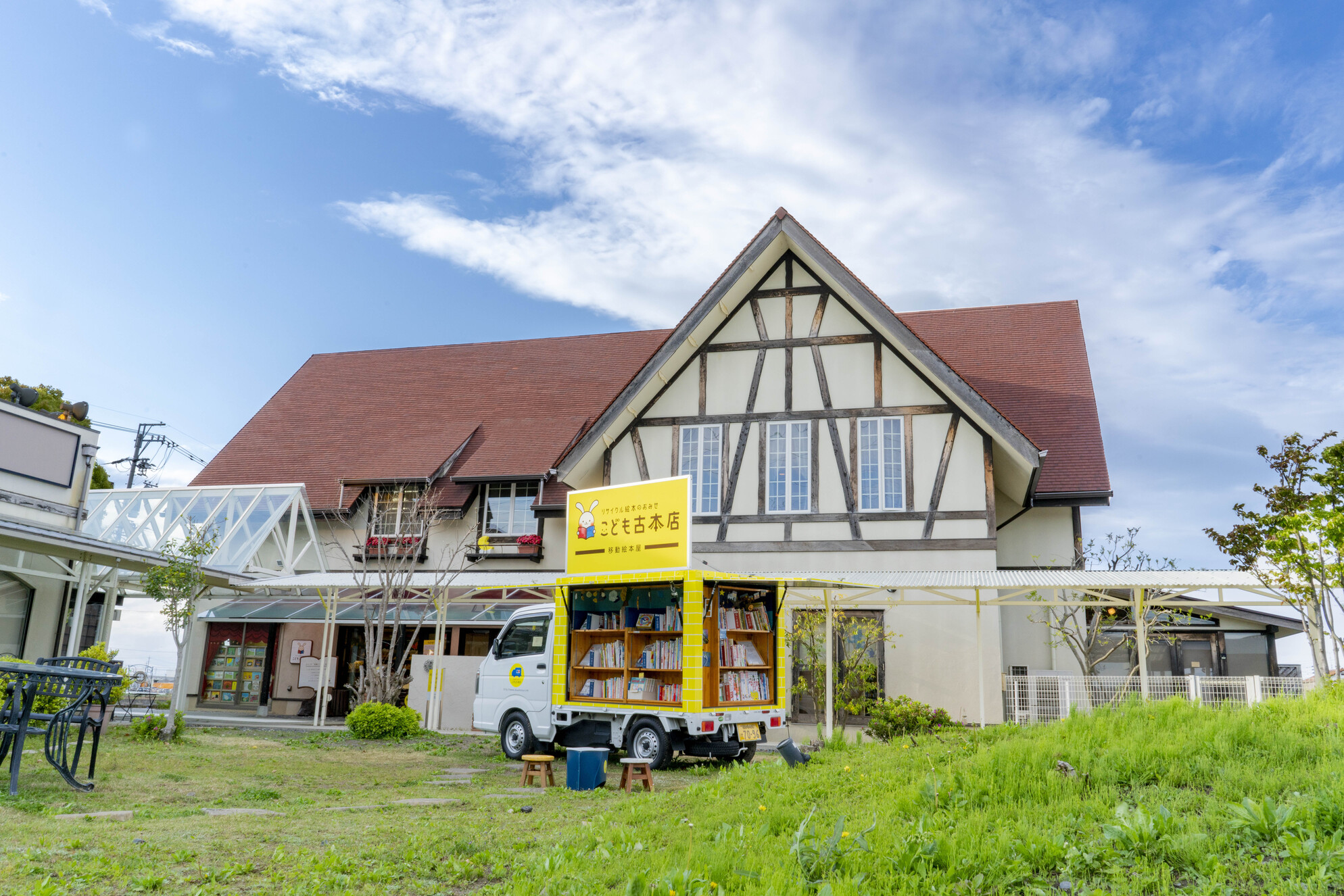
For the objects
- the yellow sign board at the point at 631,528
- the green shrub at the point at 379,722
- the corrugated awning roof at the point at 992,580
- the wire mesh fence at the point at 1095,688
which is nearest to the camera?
the yellow sign board at the point at 631,528

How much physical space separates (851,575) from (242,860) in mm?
12100

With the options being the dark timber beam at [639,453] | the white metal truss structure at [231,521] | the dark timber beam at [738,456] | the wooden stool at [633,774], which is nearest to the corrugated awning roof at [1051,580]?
the dark timber beam at [738,456]

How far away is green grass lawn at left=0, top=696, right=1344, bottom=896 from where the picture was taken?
454 centimetres

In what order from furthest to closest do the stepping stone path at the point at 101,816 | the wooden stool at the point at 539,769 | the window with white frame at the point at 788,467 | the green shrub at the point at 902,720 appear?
the window with white frame at the point at 788,467
the green shrub at the point at 902,720
the wooden stool at the point at 539,769
the stepping stone path at the point at 101,816

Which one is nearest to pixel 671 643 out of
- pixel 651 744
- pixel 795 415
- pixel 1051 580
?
pixel 651 744

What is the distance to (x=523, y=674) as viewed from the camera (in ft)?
44.3

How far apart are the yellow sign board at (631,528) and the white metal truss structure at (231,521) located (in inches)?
404

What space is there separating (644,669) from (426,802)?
14.9 ft

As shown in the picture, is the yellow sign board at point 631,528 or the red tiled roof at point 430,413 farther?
the red tiled roof at point 430,413

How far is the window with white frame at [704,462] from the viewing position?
63.5 ft

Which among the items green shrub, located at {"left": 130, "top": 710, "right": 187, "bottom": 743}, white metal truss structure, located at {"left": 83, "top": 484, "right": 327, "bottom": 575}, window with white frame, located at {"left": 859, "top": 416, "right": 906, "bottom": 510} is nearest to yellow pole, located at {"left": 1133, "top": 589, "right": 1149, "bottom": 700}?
window with white frame, located at {"left": 859, "top": 416, "right": 906, "bottom": 510}

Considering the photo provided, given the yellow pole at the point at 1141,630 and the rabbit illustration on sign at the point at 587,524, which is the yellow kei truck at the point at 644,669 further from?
the yellow pole at the point at 1141,630

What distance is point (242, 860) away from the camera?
5535mm

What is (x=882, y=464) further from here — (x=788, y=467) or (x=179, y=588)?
(x=179, y=588)
